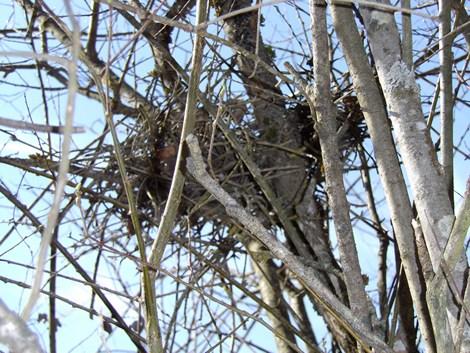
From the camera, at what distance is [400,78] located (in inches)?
45.3

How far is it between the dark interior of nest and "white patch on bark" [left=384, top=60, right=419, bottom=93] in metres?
0.69

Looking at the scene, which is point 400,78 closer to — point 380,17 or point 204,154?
point 380,17

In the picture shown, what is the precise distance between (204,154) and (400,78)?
0.82m

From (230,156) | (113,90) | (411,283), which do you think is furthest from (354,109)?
(113,90)

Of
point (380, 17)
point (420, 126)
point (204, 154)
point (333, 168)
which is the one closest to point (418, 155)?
point (420, 126)

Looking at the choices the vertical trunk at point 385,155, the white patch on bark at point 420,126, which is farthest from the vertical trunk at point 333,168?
the white patch on bark at point 420,126

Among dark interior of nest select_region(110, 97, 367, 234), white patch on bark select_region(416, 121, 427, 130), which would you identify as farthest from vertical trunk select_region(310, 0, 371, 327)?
dark interior of nest select_region(110, 97, 367, 234)

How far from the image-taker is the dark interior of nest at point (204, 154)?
6.21 feet

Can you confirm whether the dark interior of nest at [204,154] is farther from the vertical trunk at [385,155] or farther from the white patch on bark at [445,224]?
the white patch on bark at [445,224]

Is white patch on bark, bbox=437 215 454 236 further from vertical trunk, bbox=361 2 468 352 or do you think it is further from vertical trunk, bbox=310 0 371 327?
vertical trunk, bbox=310 0 371 327

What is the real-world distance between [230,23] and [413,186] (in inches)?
46.6

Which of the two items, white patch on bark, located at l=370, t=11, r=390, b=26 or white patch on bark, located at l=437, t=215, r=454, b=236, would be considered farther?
white patch on bark, located at l=370, t=11, r=390, b=26

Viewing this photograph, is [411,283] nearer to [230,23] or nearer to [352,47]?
[352,47]

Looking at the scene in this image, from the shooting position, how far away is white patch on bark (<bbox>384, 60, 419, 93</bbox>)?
3.76 ft
